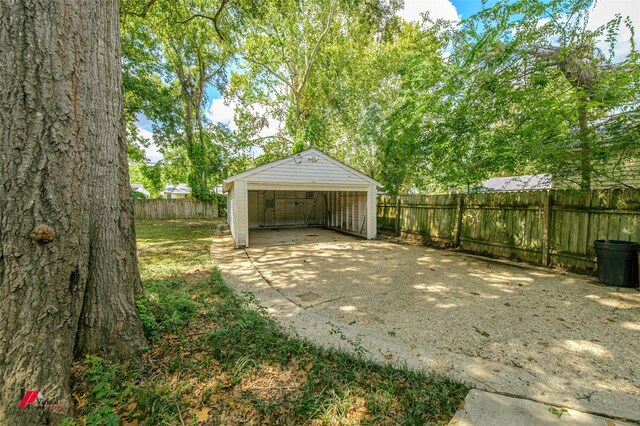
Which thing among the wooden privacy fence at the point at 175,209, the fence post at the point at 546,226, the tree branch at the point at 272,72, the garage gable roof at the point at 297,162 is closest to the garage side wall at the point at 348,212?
the garage gable roof at the point at 297,162

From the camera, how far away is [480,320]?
337 cm

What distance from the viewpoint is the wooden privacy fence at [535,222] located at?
16.6 feet

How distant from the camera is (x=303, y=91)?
1802cm

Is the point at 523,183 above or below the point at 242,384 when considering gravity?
above

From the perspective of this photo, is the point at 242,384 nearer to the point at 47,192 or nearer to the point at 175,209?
the point at 47,192

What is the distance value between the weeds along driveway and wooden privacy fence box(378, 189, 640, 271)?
72cm

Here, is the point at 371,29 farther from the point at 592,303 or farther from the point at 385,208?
the point at 592,303

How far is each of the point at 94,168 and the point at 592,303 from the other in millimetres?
6338

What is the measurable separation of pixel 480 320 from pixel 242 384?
2972 mm

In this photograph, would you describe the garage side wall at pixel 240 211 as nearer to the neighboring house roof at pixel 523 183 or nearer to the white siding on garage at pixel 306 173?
the white siding on garage at pixel 306 173

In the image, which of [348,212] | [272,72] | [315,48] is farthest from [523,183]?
[272,72]

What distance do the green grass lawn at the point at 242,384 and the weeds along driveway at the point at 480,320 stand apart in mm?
386

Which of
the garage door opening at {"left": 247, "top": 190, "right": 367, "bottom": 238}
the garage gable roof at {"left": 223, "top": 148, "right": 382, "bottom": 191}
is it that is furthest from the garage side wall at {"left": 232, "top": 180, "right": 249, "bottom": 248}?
the garage door opening at {"left": 247, "top": 190, "right": 367, "bottom": 238}

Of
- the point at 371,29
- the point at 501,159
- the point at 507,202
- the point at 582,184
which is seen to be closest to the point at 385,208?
the point at 507,202
